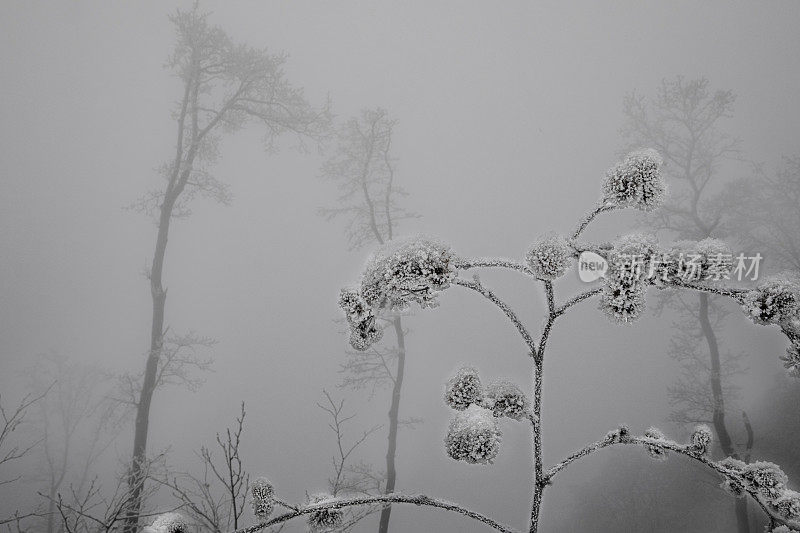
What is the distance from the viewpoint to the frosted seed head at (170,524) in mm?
1746

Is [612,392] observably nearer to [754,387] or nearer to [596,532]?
[754,387]

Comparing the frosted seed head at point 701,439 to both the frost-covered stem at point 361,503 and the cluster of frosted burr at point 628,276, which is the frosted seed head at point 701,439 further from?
the frost-covered stem at point 361,503

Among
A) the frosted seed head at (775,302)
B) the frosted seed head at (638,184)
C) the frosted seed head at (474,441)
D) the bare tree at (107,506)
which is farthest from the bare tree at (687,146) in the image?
the bare tree at (107,506)

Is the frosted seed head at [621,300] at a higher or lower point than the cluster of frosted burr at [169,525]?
higher

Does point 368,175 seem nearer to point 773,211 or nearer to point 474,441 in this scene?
point 474,441

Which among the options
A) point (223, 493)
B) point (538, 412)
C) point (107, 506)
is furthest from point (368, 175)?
point (538, 412)

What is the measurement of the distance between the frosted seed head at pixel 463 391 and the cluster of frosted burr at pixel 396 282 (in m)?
0.47

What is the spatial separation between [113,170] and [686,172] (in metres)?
243

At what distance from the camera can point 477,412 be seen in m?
1.82

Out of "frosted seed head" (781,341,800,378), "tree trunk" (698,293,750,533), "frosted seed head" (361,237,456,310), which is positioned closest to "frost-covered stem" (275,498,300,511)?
"frosted seed head" (361,237,456,310)

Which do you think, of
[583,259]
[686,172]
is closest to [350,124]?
[686,172]

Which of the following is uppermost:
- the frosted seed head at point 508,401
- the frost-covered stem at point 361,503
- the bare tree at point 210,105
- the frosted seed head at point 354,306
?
the bare tree at point 210,105

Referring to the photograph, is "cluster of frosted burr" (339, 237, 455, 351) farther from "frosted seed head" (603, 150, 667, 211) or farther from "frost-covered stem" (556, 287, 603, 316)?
"frosted seed head" (603, 150, 667, 211)

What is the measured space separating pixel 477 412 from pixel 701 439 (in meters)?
1.05
